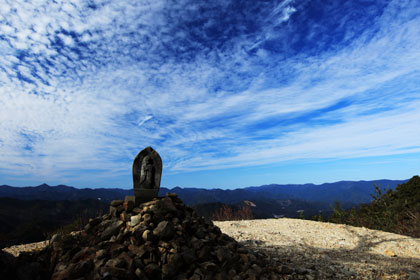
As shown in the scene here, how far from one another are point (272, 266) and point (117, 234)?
4163 millimetres

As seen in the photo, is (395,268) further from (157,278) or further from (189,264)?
(157,278)

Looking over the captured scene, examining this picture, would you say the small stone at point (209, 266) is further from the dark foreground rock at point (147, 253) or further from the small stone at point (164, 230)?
the small stone at point (164, 230)

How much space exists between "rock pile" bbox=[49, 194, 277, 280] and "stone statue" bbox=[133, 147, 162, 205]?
1.93ft

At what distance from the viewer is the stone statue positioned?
736 centimetres

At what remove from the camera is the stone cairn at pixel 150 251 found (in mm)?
4926

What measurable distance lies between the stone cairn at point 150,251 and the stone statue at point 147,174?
50 cm

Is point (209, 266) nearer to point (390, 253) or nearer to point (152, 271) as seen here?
point (152, 271)

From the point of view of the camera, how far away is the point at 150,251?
17.3 feet

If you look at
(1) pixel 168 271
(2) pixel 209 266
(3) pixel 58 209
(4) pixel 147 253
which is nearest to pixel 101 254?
(4) pixel 147 253

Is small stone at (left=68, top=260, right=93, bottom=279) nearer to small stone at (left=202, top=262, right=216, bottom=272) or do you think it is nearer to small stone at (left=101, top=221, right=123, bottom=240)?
small stone at (left=101, top=221, right=123, bottom=240)

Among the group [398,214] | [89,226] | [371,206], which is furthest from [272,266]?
[371,206]

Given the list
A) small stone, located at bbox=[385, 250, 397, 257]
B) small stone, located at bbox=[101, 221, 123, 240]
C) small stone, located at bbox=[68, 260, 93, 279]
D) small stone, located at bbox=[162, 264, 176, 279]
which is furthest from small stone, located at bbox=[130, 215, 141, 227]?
small stone, located at bbox=[385, 250, 397, 257]

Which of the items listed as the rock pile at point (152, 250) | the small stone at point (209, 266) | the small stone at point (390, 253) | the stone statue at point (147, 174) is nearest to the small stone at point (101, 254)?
the rock pile at point (152, 250)

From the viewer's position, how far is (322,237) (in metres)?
10.4
